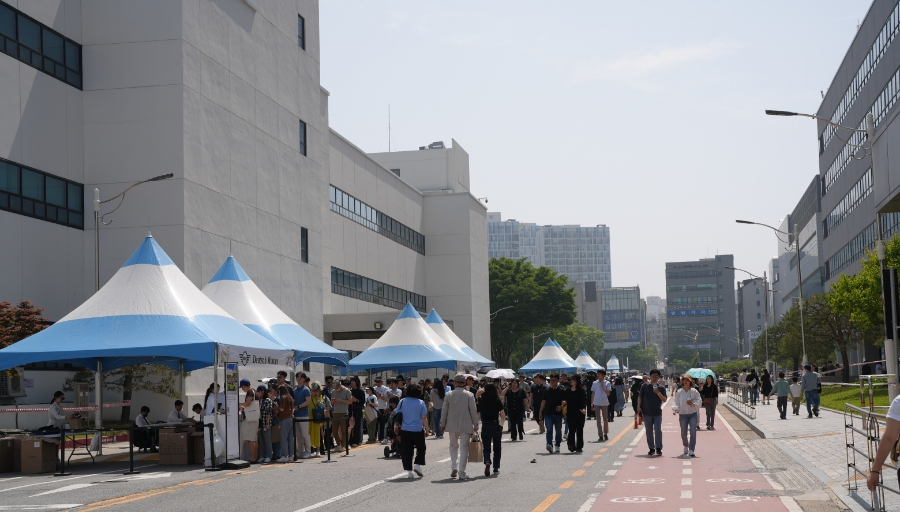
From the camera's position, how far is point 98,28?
36.5 metres

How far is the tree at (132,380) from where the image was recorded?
33.1 meters

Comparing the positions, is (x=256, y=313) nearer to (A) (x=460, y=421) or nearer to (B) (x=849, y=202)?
(A) (x=460, y=421)

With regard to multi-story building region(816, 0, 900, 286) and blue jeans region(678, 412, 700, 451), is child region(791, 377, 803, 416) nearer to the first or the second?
multi-story building region(816, 0, 900, 286)

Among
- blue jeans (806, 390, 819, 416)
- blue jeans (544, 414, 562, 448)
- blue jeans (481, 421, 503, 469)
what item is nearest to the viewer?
blue jeans (481, 421, 503, 469)

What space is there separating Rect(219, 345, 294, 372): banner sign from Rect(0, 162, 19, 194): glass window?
13.1 metres

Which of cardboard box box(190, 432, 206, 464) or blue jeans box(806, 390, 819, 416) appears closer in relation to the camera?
cardboard box box(190, 432, 206, 464)

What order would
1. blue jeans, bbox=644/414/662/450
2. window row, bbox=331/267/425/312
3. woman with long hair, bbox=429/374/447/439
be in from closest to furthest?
1. blue jeans, bbox=644/414/662/450
2. woman with long hair, bbox=429/374/447/439
3. window row, bbox=331/267/425/312

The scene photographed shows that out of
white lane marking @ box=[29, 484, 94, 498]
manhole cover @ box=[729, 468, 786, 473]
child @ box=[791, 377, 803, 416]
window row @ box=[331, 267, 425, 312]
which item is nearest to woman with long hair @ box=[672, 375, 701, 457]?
manhole cover @ box=[729, 468, 786, 473]

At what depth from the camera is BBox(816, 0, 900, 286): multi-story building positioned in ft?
184

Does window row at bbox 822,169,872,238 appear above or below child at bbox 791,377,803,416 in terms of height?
above

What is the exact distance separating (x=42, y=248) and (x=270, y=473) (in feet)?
59.9

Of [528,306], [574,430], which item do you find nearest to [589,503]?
[574,430]

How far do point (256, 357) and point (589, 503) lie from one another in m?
11.5

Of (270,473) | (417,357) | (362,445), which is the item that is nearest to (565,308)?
(417,357)
